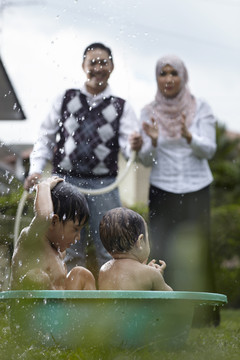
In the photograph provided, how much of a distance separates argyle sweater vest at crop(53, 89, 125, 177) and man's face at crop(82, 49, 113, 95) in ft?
0.19

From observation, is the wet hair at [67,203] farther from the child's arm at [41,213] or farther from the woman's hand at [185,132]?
the woman's hand at [185,132]

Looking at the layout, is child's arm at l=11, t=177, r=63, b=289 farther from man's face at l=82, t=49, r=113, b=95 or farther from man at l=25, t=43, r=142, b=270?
man's face at l=82, t=49, r=113, b=95

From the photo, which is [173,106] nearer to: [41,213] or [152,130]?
[152,130]

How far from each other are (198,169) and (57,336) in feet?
4.83

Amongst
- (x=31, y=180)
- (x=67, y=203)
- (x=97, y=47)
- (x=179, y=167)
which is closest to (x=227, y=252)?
(x=179, y=167)

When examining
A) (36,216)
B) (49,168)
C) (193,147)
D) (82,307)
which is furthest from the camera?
(193,147)

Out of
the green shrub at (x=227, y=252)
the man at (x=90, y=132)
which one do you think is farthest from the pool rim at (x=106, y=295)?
the green shrub at (x=227, y=252)

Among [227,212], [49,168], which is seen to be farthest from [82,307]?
[227,212]

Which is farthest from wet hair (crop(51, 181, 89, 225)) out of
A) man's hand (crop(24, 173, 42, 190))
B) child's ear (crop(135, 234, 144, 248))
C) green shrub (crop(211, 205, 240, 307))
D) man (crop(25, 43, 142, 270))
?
green shrub (crop(211, 205, 240, 307))

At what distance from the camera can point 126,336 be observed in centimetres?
188

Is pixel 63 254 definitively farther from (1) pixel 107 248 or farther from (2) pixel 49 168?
(2) pixel 49 168

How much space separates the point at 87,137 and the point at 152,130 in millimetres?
453

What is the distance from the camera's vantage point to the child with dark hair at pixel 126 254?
193 centimetres

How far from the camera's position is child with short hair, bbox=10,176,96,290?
1938mm
